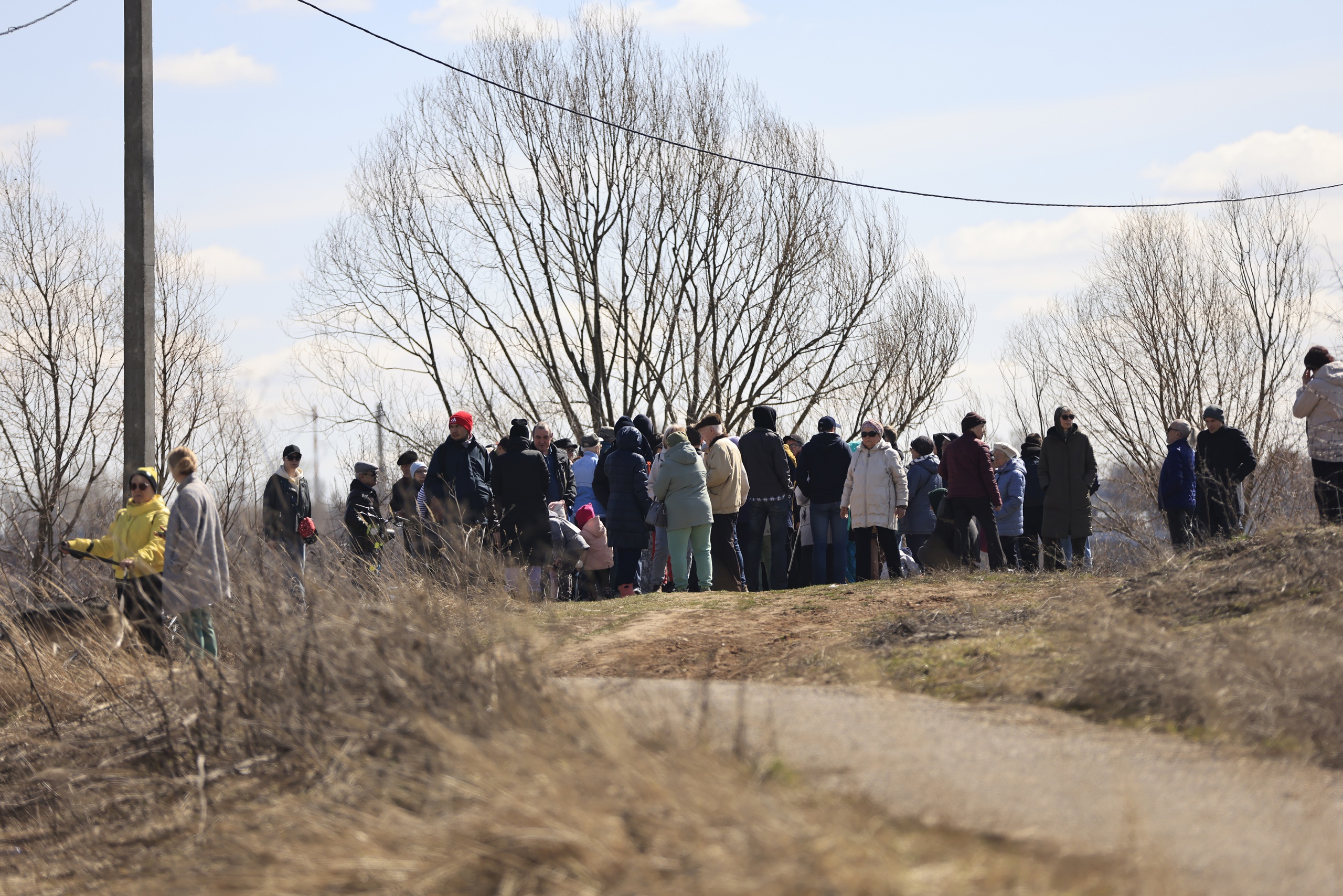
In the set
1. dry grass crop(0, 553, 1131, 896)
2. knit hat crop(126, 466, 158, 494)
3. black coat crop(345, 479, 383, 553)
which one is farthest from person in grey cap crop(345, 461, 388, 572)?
dry grass crop(0, 553, 1131, 896)

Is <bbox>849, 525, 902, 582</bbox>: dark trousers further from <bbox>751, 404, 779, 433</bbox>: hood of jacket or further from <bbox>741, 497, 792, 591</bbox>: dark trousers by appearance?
<bbox>751, 404, 779, 433</bbox>: hood of jacket

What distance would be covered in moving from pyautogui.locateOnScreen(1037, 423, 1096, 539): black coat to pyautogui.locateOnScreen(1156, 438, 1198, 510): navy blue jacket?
1025mm

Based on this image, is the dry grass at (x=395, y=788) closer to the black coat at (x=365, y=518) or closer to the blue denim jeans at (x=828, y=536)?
the black coat at (x=365, y=518)

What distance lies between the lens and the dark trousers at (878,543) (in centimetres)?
1224

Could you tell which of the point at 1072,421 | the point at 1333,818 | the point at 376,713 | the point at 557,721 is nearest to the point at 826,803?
the point at 557,721

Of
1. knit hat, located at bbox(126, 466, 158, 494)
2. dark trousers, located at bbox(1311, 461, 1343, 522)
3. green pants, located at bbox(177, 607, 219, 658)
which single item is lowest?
green pants, located at bbox(177, 607, 219, 658)

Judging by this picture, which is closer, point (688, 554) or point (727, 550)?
point (688, 554)

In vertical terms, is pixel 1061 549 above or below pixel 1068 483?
below

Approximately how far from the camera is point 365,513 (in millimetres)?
12109

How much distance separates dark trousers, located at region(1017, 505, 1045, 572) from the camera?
45.1ft

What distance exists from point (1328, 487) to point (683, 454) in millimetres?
5321

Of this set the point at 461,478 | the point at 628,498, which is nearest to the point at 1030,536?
the point at 628,498

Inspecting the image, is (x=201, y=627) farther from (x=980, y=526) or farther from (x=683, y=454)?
(x=980, y=526)

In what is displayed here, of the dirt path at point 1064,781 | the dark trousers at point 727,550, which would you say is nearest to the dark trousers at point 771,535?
the dark trousers at point 727,550
